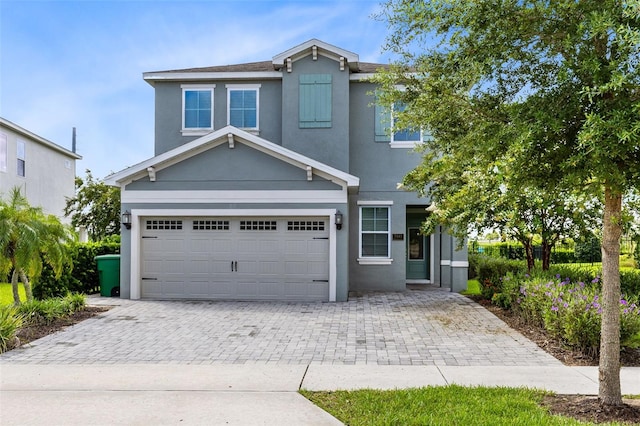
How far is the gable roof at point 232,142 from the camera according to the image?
1293 centimetres

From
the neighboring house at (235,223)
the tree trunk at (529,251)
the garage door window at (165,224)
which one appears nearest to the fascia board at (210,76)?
the neighboring house at (235,223)

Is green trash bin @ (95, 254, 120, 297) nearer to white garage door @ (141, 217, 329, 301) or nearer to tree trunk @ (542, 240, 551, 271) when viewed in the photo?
white garage door @ (141, 217, 329, 301)

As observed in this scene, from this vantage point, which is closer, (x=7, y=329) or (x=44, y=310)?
(x=7, y=329)

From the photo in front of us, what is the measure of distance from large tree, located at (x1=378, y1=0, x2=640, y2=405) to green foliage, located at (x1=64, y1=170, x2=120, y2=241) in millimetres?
20345

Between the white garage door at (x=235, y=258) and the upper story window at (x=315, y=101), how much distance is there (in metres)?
3.65

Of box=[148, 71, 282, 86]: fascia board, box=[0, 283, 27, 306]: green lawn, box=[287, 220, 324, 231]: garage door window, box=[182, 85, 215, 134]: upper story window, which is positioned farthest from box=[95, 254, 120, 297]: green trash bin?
box=[148, 71, 282, 86]: fascia board

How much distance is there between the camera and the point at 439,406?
198 inches

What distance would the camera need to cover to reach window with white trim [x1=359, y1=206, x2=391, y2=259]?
50.6 ft

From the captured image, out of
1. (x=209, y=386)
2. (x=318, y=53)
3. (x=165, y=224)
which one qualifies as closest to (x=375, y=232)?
(x=318, y=53)

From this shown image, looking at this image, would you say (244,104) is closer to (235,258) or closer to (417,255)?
(235,258)

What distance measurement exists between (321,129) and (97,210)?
13887 millimetres

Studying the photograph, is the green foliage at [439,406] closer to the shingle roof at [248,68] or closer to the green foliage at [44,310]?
the green foliage at [44,310]

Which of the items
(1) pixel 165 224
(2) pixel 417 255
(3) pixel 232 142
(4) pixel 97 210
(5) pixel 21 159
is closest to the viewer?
(3) pixel 232 142

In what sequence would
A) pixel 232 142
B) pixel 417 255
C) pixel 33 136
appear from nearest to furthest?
pixel 232 142 < pixel 417 255 < pixel 33 136
